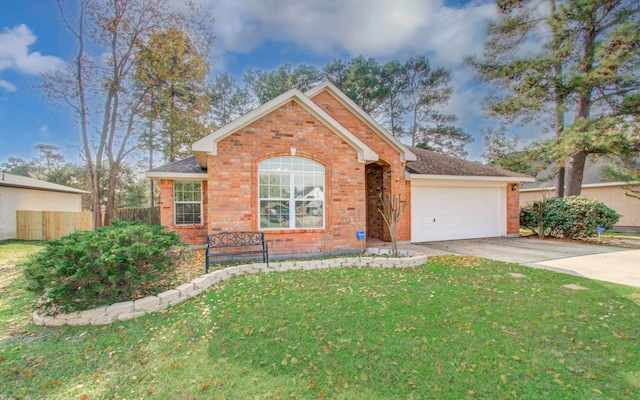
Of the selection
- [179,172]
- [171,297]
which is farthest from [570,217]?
[179,172]

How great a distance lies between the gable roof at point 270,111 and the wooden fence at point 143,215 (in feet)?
27.5

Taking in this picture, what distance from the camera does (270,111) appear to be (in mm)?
8266

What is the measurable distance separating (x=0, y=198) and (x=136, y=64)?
1039 cm

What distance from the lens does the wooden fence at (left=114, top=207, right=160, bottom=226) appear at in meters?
15.6

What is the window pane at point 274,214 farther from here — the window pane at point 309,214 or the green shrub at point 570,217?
the green shrub at point 570,217

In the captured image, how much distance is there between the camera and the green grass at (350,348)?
106 inches

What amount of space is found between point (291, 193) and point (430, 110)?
21.9 m

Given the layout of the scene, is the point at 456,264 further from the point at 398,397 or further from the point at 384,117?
the point at 384,117

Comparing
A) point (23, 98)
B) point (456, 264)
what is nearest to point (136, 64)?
point (23, 98)

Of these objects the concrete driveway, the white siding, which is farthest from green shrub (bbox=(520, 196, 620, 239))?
the white siding

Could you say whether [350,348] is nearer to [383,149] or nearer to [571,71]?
[383,149]

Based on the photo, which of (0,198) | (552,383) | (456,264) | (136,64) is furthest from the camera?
(136,64)

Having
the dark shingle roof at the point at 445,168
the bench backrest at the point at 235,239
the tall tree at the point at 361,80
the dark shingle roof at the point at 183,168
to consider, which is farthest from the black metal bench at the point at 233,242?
the tall tree at the point at 361,80

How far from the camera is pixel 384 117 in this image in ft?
85.1
